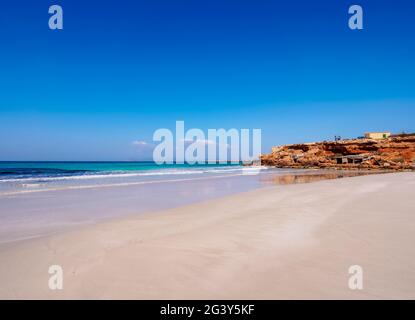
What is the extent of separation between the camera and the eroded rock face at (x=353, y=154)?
40719mm

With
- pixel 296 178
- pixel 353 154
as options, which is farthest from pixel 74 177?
pixel 353 154

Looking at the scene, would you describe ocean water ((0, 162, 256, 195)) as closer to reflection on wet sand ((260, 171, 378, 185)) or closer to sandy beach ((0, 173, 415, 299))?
reflection on wet sand ((260, 171, 378, 185))

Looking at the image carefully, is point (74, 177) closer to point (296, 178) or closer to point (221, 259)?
point (296, 178)

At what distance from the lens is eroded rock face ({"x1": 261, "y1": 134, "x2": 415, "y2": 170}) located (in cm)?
4072

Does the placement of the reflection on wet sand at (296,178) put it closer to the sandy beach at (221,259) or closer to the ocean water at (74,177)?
the ocean water at (74,177)

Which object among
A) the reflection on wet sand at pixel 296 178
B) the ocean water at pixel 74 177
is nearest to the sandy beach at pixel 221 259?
the ocean water at pixel 74 177

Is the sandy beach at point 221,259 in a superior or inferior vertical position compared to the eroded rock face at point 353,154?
inferior

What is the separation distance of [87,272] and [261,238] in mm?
3152

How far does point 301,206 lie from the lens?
895 cm

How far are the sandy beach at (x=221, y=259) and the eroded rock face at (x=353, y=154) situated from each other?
121 ft

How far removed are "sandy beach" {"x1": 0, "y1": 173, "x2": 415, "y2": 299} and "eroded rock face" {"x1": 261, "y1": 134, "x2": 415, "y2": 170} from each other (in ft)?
121

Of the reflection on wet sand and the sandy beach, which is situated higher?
the sandy beach

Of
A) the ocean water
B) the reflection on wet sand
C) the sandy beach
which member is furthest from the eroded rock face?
the sandy beach

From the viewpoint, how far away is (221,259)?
423 centimetres
